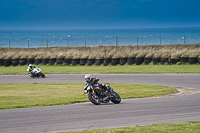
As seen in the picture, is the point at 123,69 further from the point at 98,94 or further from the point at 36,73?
the point at 98,94

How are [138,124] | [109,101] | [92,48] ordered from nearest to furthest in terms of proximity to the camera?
[138,124]
[109,101]
[92,48]

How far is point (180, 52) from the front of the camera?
40.2m

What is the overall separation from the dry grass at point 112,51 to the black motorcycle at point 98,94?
25693mm

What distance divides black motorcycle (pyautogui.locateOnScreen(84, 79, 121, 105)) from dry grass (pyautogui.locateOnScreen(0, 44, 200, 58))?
2569 cm

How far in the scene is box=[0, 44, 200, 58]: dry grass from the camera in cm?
4084

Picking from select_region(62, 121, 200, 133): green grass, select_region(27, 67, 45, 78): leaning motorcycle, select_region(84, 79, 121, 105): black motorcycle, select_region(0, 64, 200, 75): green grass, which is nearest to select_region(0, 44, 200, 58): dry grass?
select_region(0, 64, 200, 75): green grass

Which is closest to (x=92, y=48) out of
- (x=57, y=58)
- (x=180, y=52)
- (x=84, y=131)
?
(x=57, y=58)

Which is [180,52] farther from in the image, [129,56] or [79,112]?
[79,112]

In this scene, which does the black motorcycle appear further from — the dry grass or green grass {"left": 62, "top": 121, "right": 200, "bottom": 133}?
the dry grass

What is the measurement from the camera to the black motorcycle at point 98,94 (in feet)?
48.2

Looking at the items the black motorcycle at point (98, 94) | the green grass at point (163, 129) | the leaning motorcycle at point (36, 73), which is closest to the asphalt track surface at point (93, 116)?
the black motorcycle at point (98, 94)

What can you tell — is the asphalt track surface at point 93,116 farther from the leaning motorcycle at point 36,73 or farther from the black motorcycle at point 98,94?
the leaning motorcycle at point 36,73

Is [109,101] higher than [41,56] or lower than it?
lower

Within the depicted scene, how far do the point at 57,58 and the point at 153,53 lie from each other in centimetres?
1255
